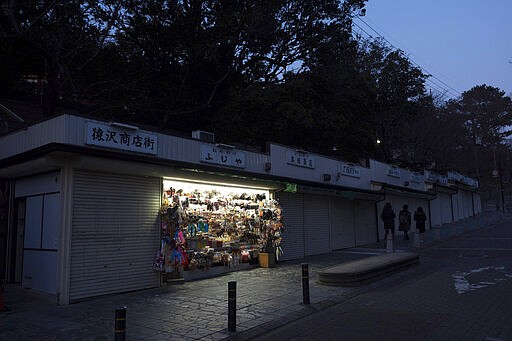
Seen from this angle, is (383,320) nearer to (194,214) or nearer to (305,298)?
(305,298)

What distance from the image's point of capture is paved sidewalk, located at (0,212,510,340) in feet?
23.6

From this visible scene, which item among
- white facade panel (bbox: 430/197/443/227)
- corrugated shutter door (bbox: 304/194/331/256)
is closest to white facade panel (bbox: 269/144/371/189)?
corrugated shutter door (bbox: 304/194/331/256)

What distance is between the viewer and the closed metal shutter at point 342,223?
20.7 metres

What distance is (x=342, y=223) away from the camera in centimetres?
2159

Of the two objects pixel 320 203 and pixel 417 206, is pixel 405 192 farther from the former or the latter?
pixel 320 203

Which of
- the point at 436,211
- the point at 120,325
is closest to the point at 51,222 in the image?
the point at 120,325

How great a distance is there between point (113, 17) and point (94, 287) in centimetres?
1386

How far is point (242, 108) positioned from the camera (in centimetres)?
2570

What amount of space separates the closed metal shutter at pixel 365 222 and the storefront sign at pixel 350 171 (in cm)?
152

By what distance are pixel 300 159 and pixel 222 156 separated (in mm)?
5448

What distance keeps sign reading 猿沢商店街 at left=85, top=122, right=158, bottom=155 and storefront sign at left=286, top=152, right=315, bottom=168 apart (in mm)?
7556

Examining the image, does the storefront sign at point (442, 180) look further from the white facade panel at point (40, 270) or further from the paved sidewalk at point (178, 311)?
the white facade panel at point (40, 270)

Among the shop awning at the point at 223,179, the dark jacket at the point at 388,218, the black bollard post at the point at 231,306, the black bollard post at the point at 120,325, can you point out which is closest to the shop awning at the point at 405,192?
the dark jacket at the point at 388,218

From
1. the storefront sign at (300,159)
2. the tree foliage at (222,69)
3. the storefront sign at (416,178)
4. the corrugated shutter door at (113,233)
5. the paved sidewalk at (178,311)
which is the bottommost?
the paved sidewalk at (178,311)
